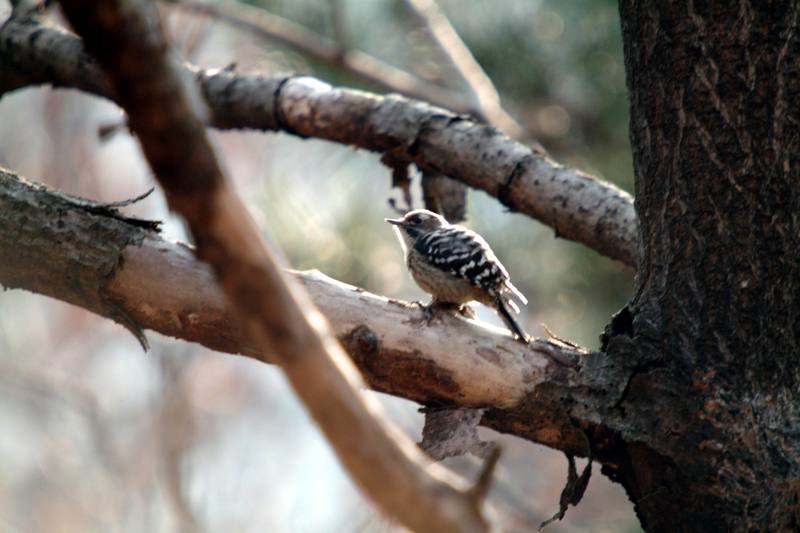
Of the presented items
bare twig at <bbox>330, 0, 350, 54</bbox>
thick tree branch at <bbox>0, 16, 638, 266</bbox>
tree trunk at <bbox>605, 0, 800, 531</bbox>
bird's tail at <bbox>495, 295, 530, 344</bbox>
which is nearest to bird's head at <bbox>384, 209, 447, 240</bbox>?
thick tree branch at <bbox>0, 16, 638, 266</bbox>

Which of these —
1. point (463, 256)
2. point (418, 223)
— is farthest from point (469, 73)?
point (463, 256)

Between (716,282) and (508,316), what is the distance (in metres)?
0.70

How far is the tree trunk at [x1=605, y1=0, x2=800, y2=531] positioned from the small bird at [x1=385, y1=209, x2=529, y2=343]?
556 mm

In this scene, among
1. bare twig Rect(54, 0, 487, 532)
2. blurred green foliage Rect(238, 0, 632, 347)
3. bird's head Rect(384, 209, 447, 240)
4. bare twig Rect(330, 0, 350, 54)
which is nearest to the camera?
bare twig Rect(54, 0, 487, 532)

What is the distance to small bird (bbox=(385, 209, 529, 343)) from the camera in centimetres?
290

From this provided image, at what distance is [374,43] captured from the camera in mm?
5043

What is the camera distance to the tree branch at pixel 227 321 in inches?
83.7

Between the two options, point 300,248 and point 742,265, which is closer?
point 742,265

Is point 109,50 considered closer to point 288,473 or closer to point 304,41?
point 304,41

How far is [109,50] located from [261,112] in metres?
2.15

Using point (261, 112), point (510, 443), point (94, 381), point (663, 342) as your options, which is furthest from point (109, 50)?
point (94, 381)

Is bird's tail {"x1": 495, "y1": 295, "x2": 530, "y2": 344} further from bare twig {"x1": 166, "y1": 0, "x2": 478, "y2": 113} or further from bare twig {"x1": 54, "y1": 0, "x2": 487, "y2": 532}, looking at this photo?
bare twig {"x1": 166, "y1": 0, "x2": 478, "y2": 113}

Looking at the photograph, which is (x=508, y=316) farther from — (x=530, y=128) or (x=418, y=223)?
(x=530, y=128)

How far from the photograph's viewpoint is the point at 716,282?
7.09 feet
